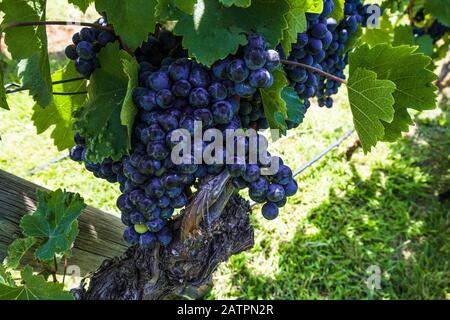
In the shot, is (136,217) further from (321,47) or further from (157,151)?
(321,47)

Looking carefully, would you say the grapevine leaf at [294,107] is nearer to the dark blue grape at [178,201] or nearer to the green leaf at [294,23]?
the green leaf at [294,23]

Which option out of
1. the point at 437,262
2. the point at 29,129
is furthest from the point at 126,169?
the point at 29,129

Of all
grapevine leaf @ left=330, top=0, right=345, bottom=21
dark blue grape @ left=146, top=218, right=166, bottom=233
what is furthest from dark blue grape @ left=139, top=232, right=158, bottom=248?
grapevine leaf @ left=330, top=0, right=345, bottom=21

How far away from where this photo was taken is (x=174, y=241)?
1.17 meters

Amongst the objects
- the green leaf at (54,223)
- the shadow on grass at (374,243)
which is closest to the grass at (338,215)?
the shadow on grass at (374,243)

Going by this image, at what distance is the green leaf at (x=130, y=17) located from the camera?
961 millimetres

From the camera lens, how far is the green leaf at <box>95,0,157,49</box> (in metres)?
0.96

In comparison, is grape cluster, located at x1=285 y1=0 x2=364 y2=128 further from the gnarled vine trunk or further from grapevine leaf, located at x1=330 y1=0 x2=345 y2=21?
the gnarled vine trunk

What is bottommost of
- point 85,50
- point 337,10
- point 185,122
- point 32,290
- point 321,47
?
point 32,290

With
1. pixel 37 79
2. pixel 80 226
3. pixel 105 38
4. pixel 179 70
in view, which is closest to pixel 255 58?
pixel 179 70

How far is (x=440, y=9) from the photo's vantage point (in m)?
2.02

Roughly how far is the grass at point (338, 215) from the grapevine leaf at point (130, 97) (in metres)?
1.61

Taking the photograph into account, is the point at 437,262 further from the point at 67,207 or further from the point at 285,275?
the point at 67,207

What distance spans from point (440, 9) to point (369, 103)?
3.85ft
